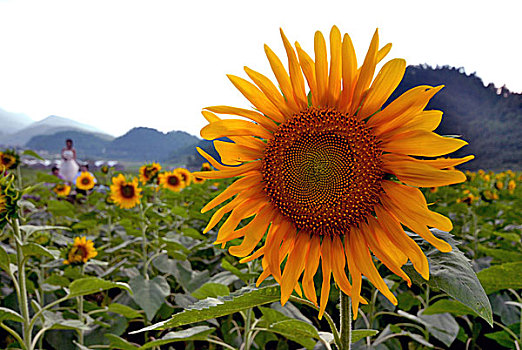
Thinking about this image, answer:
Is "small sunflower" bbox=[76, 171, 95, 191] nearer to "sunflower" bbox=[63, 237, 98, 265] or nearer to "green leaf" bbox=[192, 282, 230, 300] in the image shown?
"sunflower" bbox=[63, 237, 98, 265]

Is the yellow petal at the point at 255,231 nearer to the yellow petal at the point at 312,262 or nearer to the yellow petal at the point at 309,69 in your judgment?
the yellow petal at the point at 312,262

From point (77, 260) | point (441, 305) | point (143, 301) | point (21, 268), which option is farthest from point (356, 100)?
point (77, 260)

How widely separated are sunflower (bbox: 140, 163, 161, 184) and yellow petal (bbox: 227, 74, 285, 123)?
3067 mm

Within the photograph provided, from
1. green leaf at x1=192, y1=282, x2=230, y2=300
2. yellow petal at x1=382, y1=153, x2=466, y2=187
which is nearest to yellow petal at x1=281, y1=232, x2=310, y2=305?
yellow petal at x1=382, y1=153, x2=466, y2=187

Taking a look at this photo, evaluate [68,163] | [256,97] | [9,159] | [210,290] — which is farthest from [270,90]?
[68,163]

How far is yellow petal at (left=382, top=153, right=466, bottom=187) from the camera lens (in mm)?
640

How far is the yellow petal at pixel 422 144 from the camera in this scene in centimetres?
64

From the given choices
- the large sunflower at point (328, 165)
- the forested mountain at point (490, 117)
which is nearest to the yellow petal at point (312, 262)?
the large sunflower at point (328, 165)

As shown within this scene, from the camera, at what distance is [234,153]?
0.79 metres

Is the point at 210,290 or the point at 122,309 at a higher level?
the point at 210,290

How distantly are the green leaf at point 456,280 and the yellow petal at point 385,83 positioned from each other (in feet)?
1.00

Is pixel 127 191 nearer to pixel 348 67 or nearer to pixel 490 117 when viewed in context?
pixel 348 67

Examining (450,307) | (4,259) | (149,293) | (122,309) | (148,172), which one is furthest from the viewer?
(148,172)

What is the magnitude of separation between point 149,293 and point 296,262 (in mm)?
1654
